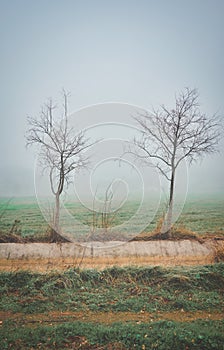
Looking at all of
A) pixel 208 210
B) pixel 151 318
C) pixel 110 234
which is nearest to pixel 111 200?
pixel 110 234

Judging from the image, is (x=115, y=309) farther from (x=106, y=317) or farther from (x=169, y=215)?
(x=169, y=215)

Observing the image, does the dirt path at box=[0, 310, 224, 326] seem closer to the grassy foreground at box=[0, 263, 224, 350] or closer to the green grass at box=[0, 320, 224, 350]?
the grassy foreground at box=[0, 263, 224, 350]

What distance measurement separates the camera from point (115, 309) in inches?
191

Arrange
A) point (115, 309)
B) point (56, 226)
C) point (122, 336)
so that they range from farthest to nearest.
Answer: point (56, 226) < point (115, 309) < point (122, 336)

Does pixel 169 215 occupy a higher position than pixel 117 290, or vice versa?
pixel 169 215

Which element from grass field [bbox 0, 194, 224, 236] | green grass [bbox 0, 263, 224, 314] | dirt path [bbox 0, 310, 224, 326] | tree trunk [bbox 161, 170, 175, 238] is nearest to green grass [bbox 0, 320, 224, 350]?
dirt path [bbox 0, 310, 224, 326]

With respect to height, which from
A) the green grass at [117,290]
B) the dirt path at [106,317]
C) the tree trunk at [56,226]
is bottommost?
the dirt path at [106,317]

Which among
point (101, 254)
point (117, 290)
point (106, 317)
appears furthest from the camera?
point (101, 254)

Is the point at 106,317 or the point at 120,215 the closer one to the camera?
the point at 106,317

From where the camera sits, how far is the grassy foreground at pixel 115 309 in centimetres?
392

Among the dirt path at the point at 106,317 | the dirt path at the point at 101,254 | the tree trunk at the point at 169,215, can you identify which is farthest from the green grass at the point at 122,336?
the tree trunk at the point at 169,215

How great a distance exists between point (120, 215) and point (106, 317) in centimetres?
538

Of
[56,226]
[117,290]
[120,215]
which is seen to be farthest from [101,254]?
[120,215]

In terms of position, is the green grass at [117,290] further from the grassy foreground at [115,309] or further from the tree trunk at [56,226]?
the tree trunk at [56,226]
